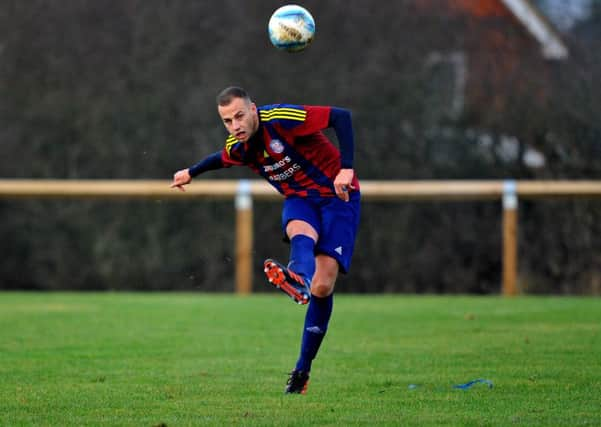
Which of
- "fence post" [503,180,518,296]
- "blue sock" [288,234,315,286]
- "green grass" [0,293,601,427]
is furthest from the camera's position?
"fence post" [503,180,518,296]

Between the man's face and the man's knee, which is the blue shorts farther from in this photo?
the man's face

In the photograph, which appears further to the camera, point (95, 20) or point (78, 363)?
point (95, 20)

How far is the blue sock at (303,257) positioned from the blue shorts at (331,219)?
17 centimetres

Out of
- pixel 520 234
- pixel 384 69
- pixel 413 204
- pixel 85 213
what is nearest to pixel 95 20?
pixel 85 213

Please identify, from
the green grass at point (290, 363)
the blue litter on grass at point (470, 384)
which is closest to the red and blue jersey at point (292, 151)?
the green grass at point (290, 363)

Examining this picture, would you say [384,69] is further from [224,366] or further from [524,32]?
[224,366]

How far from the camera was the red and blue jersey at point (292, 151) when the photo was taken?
757cm

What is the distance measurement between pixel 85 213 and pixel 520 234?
6.05 meters

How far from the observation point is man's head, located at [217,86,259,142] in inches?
289

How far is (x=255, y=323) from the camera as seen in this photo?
1135 cm

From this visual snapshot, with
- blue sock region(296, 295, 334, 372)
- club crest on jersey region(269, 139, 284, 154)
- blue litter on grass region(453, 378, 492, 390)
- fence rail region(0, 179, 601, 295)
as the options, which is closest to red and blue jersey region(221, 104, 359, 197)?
club crest on jersey region(269, 139, 284, 154)

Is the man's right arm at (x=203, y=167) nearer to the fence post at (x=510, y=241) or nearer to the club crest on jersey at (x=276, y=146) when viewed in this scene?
the club crest on jersey at (x=276, y=146)

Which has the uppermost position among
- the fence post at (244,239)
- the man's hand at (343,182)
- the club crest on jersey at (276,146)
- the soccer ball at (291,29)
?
the soccer ball at (291,29)

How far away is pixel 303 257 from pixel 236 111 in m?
0.94
